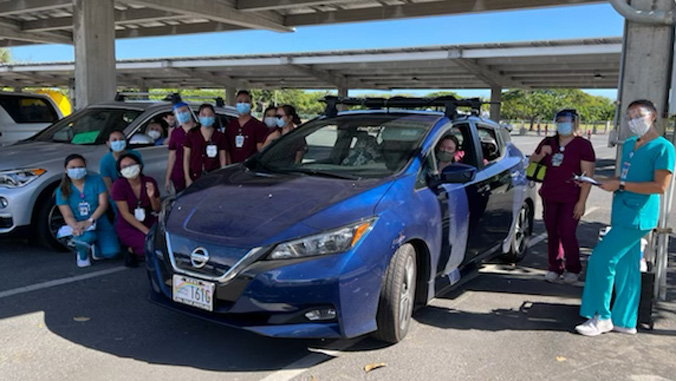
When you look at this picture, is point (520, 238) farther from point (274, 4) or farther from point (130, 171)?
point (274, 4)

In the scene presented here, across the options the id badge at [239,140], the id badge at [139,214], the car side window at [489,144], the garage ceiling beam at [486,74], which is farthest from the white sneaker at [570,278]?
the garage ceiling beam at [486,74]

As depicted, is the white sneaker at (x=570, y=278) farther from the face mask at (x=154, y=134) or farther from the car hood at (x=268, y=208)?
the face mask at (x=154, y=134)

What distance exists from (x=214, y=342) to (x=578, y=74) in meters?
26.3

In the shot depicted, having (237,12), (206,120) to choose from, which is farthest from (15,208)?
(237,12)

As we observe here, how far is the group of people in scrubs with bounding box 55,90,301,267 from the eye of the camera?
575 centimetres

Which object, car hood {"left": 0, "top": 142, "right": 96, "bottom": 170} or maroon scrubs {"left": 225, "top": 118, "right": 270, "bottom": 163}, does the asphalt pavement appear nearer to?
car hood {"left": 0, "top": 142, "right": 96, "bottom": 170}

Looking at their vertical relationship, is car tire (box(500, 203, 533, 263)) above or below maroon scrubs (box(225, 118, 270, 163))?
below

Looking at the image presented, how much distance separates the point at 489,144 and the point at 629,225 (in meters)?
1.91

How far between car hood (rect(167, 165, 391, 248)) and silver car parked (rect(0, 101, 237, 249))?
293 centimetres

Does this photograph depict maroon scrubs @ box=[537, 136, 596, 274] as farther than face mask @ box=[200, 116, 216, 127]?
No

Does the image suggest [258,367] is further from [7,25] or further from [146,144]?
[7,25]

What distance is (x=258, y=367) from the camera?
11.5 ft

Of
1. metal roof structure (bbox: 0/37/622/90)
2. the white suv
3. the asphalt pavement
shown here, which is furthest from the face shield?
metal roof structure (bbox: 0/37/622/90)

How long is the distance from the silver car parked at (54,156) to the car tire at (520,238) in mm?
4290
